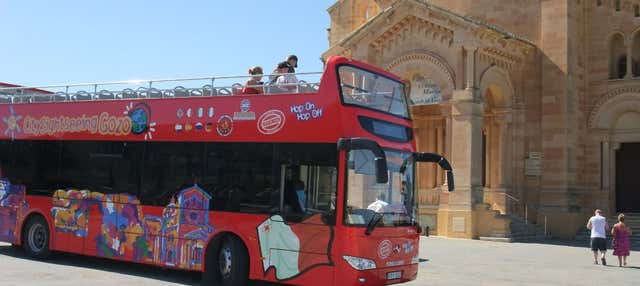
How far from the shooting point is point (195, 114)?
12.3 metres

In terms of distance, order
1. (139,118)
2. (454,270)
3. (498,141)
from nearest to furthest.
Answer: (139,118) → (454,270) → (498,141)

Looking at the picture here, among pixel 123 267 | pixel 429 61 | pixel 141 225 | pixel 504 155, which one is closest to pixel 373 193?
pixel 141 225

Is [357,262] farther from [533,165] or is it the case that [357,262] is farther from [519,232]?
[533,165]

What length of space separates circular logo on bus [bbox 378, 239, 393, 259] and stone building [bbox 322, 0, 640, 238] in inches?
568

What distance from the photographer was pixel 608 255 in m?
20.5

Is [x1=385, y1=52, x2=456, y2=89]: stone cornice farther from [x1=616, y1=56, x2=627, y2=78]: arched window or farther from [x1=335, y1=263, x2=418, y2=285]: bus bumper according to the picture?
[x1=335, y1=263, x2=418, y2=285]: bus bumper

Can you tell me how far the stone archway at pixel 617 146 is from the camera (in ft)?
86.3

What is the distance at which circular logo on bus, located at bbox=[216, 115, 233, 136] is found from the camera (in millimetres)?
11727

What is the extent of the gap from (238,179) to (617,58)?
2059 centimetres

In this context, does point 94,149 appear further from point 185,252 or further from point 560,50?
point 560,50

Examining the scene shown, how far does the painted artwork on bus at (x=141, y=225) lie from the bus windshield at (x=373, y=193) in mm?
2756

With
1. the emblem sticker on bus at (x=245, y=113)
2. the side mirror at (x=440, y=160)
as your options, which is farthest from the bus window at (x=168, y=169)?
the side mirror at (x=440, y=160)

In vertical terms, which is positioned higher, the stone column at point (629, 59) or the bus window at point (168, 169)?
the stone column at point (629, 59)

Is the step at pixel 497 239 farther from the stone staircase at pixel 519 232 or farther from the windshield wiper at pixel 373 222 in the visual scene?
the windshield wiper at pixel 373 222
